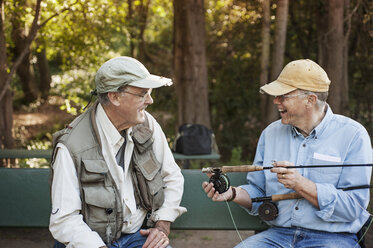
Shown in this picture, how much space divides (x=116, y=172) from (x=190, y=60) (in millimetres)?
4821

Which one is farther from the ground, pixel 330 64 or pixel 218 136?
pixel 330 64

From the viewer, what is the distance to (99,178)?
291 cm

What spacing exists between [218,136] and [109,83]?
23.9 ft

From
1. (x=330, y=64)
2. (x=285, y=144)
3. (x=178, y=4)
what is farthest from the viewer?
(x=178, y=4)

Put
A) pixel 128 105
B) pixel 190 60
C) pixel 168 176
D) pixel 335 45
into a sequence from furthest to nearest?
pixel 190 60 < pixel 335 45 < pixel 168 176 < pixel 128 105

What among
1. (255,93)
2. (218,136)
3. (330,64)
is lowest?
(218,136)

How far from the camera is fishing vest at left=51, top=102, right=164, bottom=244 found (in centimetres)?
289

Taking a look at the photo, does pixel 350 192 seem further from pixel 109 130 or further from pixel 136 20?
pixel 136 20

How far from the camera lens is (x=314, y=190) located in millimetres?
2920

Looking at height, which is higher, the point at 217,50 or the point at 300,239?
the point at 217,50

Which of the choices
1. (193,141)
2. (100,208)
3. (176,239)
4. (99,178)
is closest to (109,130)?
(99,178)

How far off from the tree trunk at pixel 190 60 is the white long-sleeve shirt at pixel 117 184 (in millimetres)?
4442

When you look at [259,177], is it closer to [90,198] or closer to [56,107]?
[90,198]

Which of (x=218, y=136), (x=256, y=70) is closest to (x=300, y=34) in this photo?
(x=256, y=70)
